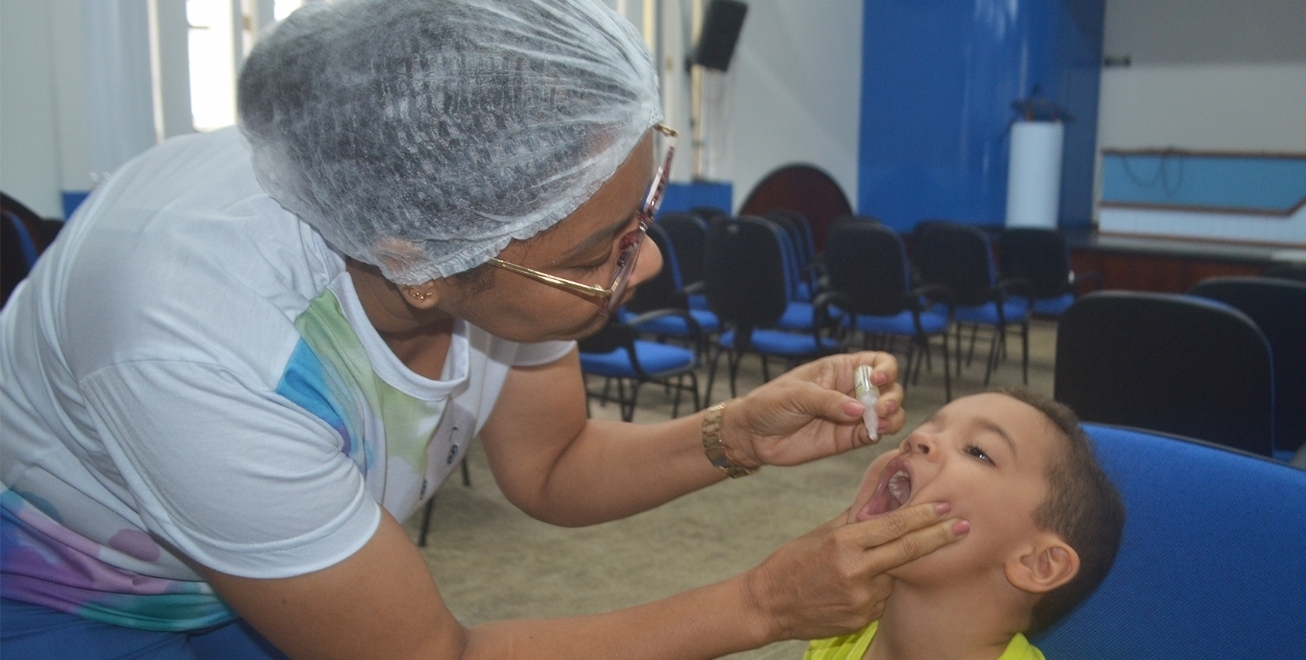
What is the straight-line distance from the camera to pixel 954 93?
10484mm

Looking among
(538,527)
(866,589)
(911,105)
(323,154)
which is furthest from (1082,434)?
(911,105)

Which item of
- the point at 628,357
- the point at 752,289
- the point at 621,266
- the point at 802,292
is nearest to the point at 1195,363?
the point at 621,266

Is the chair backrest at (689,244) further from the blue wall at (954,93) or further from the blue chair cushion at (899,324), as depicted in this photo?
the blue wall at (954,93)

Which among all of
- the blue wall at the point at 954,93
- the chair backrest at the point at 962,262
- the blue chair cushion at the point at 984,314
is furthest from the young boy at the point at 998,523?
the blue wall at the point at 954,93

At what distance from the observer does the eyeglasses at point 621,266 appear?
3.66 ft

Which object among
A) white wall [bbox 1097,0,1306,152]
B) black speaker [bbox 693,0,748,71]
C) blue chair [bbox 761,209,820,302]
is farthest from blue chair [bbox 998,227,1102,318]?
white wall [bbox 1097,0,1306,152]

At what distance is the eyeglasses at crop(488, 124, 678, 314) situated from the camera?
3.66ft

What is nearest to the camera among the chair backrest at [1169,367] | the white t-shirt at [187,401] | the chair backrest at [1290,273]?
the white t-shirt at [187,401]

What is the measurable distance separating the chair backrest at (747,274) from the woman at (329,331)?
3.64m

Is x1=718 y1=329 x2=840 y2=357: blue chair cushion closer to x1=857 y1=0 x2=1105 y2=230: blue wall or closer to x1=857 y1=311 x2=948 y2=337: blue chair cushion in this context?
x1=857 y1=311 x2=948 y2=337: blue chair cushion

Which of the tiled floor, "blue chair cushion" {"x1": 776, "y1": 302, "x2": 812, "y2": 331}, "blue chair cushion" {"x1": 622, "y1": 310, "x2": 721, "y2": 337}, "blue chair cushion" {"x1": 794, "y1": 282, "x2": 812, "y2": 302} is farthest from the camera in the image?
"blue chair cushion" {"x1": 794, "y1": 282, "x2": 812, "y2": 302}

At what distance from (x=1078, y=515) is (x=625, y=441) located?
0.67 meters

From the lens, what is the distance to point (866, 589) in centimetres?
112

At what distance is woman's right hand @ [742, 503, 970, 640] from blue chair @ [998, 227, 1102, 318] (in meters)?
5.57
